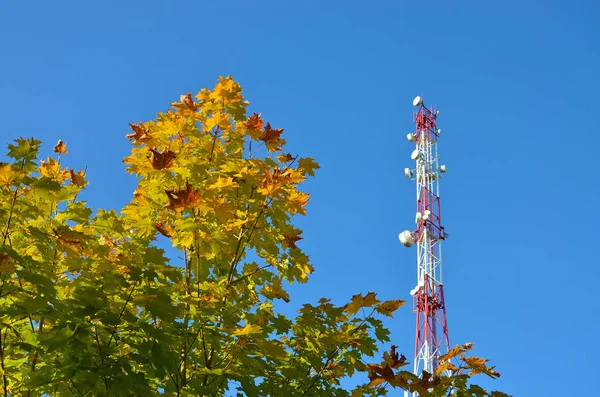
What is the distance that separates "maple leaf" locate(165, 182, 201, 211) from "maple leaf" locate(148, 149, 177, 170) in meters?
0.43

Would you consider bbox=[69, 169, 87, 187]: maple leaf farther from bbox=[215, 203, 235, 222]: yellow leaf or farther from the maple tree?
bbox=[215, 203, 235, 222]: yellow leaf

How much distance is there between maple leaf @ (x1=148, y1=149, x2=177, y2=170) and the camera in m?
4.31

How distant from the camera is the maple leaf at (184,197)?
3959 mm

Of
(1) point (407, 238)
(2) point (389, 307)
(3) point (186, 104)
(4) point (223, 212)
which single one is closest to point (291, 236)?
(4) point (223, 212)

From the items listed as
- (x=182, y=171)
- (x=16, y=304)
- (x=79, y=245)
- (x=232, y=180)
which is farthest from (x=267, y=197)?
(x=16, y=304)

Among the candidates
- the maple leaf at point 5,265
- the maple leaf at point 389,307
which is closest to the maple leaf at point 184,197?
the maple leaf at point 5,265

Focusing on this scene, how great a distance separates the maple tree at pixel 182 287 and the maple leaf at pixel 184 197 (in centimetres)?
1

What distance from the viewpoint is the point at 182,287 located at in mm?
4102

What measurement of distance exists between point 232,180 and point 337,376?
1.71 m

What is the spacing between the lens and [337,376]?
4.25 metres

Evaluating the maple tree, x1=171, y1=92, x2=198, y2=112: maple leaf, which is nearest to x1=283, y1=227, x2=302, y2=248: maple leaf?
the maple tree

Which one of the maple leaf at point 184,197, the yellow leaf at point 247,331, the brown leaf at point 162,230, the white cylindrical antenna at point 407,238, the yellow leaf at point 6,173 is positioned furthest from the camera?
the white cylindrical antenna at point 407,238

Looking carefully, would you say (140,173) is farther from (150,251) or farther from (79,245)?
(150,251)

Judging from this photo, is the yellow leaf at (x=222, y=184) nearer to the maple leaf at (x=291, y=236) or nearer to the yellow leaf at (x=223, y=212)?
the yellow leaf at (x=223, y=212)
